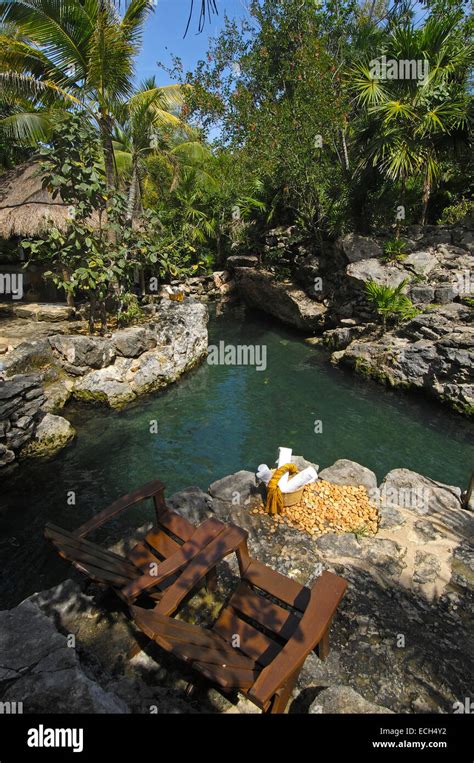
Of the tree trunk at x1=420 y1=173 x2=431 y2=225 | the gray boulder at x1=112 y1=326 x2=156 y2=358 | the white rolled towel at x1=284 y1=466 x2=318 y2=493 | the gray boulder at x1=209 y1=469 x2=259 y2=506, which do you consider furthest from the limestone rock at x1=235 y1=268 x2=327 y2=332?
the white rolled towel at x1=284 y1=466 x2=318 y2=493

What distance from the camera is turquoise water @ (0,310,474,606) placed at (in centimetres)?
719

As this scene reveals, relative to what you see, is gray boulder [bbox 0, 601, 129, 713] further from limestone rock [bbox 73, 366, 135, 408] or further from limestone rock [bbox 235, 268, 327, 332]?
limestone rock [bbox 235, 268, 327, 332]

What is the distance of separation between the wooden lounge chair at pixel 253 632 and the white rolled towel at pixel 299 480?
2.06m

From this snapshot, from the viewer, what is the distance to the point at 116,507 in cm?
455

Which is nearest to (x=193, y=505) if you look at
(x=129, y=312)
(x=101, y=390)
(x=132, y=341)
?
(x=101, y=390)

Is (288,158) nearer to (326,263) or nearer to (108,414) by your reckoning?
(326,263)

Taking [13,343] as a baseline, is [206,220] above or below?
above

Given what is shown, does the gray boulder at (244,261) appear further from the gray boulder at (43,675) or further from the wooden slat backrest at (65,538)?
the gray boulder at (43,675)

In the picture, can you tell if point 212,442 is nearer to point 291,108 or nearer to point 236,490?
point 236,490

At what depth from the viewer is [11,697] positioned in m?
2.70

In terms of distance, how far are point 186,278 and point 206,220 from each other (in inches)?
160

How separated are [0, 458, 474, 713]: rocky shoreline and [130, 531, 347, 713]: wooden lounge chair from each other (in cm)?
39
